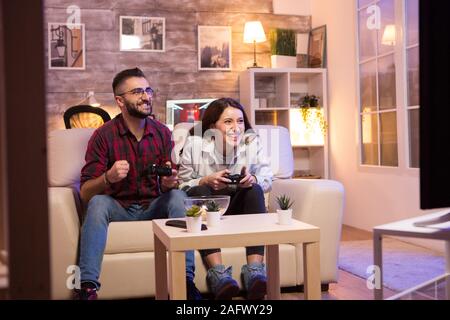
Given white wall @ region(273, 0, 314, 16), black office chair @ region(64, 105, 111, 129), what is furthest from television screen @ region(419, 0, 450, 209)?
white wall @ region(273, 0, 314, 16)

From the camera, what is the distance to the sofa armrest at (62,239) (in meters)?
1.98

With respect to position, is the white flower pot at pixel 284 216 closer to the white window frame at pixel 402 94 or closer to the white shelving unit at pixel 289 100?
the white window frame at pixel 402 94

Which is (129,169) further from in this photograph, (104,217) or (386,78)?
(386,78)

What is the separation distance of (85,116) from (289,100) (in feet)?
5.11

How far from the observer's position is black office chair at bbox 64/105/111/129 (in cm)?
403

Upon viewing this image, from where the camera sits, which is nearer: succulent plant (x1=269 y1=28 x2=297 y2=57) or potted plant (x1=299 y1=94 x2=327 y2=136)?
potted plant (x1=299 y1=94 x2=327 y2=136)

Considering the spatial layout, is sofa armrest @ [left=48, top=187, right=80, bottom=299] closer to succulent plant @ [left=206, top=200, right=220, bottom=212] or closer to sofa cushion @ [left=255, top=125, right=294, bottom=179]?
succulent plant @ [left=206, top=200, right=220, bottom=212]

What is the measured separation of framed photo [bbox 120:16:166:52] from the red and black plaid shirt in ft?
7.25

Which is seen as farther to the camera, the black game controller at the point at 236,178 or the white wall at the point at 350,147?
the white wall at the point at 350,147

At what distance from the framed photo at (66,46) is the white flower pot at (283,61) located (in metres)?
1.48

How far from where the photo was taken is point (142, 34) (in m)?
4.33

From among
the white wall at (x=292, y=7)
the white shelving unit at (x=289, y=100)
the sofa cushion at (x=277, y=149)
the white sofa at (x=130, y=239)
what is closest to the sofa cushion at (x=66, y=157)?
the white sofa at (x=130, y=239)

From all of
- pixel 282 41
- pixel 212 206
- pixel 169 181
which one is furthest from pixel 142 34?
pixel 212 206

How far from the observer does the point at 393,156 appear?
142 inches
